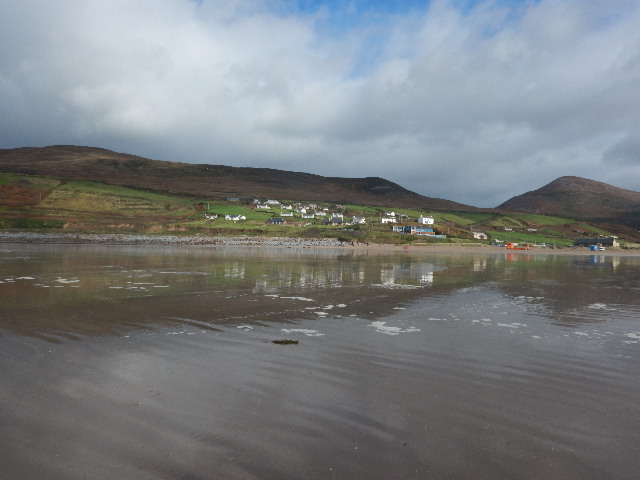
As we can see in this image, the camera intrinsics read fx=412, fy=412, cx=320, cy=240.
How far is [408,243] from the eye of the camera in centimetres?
9781

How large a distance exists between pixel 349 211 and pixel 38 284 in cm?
14409

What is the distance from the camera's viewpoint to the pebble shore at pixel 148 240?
7606 cm

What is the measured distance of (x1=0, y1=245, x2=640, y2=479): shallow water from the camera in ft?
15.8

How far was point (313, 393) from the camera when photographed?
693 cm

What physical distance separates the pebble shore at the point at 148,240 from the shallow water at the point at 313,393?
7038 centimetres

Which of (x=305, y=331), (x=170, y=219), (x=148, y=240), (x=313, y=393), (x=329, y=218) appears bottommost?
(x=148, y=240)

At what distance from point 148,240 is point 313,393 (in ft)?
273

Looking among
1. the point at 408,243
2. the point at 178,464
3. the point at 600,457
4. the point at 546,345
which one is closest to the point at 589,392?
the point at 600,457

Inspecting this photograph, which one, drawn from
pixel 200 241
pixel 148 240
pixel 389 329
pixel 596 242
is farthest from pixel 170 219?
pixel 596 242

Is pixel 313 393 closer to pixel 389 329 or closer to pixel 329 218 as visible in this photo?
pixel 389 329

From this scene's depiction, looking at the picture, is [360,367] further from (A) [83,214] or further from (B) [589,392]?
(A) [83,214]

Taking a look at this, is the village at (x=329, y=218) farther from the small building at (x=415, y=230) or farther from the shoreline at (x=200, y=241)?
the shoreline at (x=200, y=241)

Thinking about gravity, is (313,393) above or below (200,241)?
above

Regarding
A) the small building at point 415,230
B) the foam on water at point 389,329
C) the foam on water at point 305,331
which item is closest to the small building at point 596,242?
the small building at point 415,230
